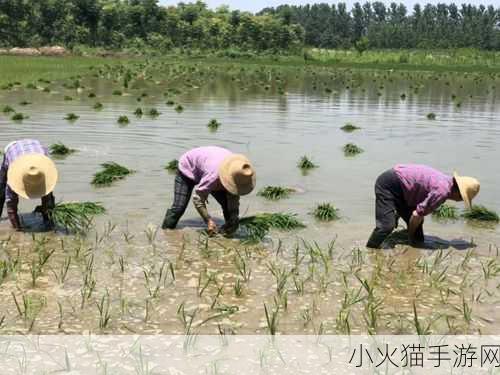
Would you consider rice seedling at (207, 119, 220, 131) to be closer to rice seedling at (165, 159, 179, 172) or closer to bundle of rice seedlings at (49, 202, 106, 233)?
rice seedling at (165, 159, 179, 172)

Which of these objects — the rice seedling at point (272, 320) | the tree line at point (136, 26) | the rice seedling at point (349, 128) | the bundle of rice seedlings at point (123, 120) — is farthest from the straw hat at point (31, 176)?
the tree line at point (136, 26)

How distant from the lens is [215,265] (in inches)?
239

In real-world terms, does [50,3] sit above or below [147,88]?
above

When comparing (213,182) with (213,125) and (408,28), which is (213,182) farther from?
(408,28)

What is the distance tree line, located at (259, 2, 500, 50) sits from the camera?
11301 cm

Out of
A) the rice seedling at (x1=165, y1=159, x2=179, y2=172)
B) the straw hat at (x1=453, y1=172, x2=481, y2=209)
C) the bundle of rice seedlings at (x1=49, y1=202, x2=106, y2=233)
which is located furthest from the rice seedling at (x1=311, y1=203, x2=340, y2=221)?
the rice seedling at (x1=165, y1=159, x2=179, y2=172)

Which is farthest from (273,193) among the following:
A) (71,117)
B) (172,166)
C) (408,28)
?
(408,28)

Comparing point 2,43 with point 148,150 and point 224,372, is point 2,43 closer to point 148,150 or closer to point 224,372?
point 148,150

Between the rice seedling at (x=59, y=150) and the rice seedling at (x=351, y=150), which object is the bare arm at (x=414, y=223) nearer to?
the rice seedling at (x=351, y=150)

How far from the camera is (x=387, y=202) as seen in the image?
6.59 meters

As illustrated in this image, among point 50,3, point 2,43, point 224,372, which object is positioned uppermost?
point 50,3

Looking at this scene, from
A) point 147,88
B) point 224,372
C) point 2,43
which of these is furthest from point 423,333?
point 2,43

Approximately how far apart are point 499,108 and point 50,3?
52.2 metres

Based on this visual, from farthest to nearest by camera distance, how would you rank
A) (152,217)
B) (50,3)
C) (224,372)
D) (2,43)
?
1. (50,3)
2. (2,43)
3. (152,217)
4. (224,372)
